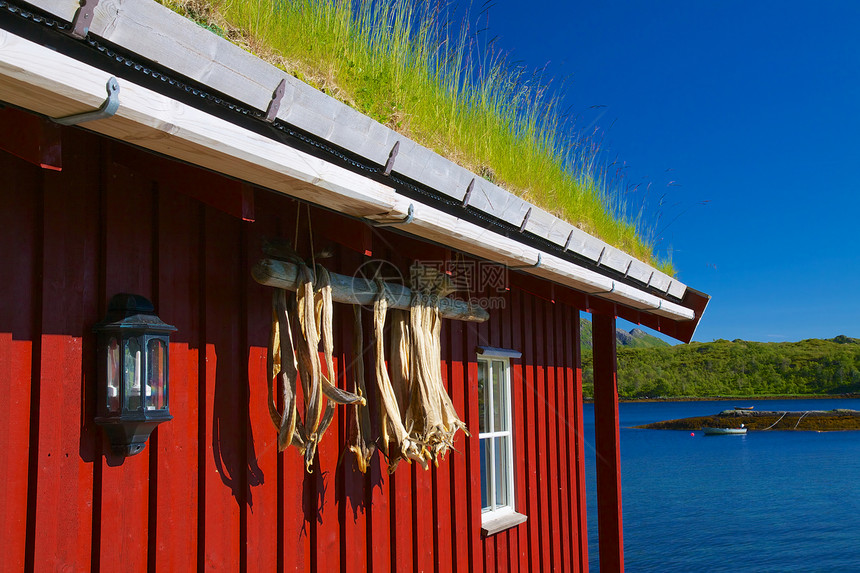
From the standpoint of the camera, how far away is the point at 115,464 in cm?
215

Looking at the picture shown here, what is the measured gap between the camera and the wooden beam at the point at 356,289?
2557 millimetres

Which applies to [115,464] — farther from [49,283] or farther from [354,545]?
[354,545]

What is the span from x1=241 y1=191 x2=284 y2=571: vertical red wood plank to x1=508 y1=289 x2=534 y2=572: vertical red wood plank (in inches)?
87.5

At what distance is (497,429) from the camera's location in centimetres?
462

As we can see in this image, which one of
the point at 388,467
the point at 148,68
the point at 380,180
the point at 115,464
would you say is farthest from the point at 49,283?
the point at 388,467

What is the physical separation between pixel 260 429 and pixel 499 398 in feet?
7.25

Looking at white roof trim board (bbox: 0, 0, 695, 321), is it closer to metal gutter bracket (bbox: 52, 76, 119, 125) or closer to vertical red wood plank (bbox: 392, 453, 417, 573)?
metal gutter bracket (bbox: 52, 76, 119, 125)

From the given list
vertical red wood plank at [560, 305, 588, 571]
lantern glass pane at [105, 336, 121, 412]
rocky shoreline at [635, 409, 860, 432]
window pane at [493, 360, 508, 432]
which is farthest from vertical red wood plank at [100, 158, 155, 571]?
rocky shoreline at [635, 409, 860, 432]

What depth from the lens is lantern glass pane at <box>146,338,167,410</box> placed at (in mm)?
2172

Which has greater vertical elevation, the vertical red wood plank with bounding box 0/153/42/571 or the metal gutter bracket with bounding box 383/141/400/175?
the metal gutter bracket with bounding box 383/141/400/175

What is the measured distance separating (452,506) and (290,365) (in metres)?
1.65

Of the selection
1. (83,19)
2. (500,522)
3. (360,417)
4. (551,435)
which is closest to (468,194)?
(360,417)

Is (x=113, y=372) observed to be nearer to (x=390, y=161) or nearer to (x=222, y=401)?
(x=222, y=401)

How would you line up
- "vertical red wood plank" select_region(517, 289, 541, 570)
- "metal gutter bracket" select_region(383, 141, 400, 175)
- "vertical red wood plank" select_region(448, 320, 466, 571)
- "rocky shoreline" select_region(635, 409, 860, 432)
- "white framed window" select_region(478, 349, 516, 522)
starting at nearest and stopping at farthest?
"metal gutter bracket" select_region(383, 141, 400, 175)
"vertical red wood plank" select_region(448, 320, 466, 571)
"white framed window" select_region(478, 349, 516, 522)
"vertical red wood plank" select_region(517, 289, 541, 570)
"rocky shoreline" select_region(635, 409, 860, 432)
